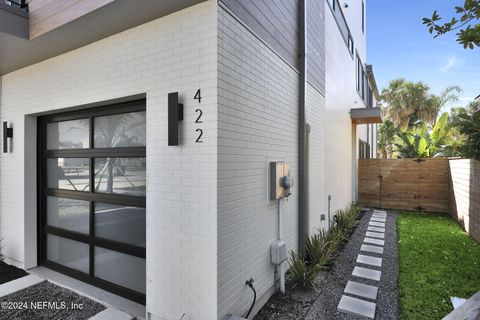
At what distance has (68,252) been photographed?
4668mm

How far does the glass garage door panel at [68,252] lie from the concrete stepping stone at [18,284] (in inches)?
15.5

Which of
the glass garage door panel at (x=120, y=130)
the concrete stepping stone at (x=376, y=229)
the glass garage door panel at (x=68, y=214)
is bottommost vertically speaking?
the concrete stepping stone at (x=376, y=229)

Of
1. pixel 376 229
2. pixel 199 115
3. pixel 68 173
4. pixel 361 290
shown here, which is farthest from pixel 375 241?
pixel 68 173

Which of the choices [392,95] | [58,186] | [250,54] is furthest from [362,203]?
[392,95]

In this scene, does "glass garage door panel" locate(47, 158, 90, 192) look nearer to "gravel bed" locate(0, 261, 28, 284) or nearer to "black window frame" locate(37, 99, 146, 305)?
"black window frame" locate(37, 99, 146, 305)

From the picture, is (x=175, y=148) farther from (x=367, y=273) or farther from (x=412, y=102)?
(x=412, y=102)

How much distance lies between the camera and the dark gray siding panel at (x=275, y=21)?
3.26m

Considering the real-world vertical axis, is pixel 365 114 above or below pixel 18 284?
above

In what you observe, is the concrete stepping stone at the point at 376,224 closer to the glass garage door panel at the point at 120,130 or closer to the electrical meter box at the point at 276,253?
the electrical meter box at the point at 276,253

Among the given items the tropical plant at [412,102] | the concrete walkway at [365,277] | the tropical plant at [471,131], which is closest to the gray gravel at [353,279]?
the concrete walkway at [365,277]

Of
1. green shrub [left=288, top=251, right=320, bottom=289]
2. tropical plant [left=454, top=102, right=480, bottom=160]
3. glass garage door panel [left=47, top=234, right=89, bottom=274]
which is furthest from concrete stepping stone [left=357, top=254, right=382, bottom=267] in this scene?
glass garage door panel [left=47, top=234, right=89, bottom=274]

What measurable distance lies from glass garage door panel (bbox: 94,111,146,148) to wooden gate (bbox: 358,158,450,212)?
10.1 m

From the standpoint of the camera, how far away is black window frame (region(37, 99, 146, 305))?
148 inches

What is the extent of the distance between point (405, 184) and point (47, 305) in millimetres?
11267
